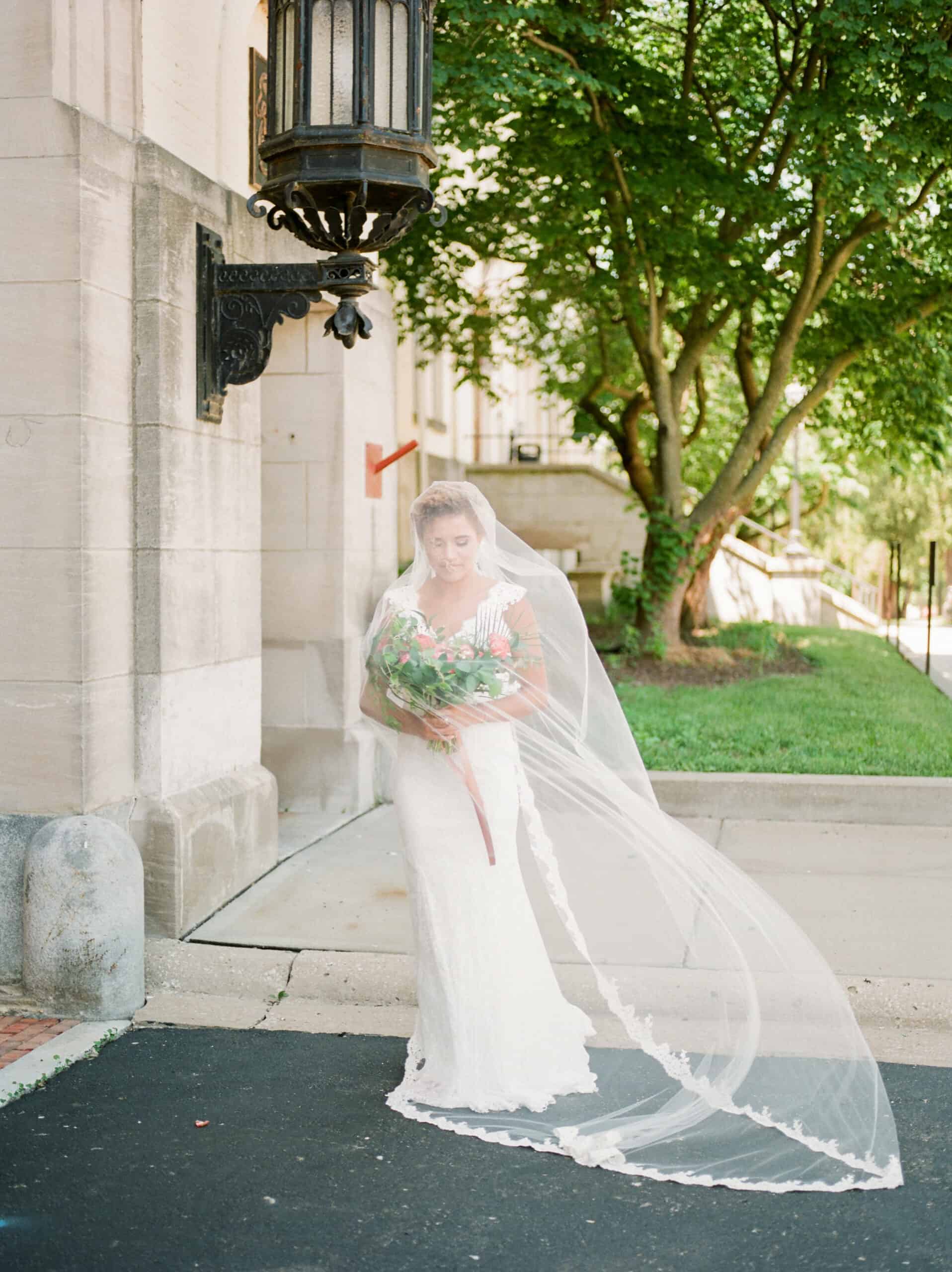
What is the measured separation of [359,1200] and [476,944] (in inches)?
38.9

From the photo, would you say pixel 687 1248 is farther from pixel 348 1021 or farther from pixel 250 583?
pixel 250 583

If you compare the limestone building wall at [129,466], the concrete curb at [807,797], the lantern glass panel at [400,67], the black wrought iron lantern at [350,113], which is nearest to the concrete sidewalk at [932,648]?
the concrete curb at [807,797]

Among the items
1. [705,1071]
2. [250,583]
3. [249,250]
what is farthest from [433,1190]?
[249,250]

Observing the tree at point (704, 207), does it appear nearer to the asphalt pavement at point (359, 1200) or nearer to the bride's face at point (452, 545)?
the bride's face at point (452, 545)

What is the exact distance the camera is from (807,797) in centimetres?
854

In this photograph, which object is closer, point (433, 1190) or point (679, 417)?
point (433, 1190)

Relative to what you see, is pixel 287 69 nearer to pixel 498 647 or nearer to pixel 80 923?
pixel 498 647

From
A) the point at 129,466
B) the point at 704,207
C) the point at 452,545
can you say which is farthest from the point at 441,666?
the point at 704,207

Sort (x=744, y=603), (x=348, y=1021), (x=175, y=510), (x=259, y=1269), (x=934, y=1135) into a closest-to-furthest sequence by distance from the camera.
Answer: (x=259, y=1269), (x=934, y=1135), (x=348, y=1021), (x=175, y=510), (x=744, y=603)

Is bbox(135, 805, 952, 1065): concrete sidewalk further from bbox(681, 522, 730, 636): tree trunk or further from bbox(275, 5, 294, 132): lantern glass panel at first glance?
bbox(681, 522, 730, 636): tree trunk

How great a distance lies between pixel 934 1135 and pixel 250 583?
421 centimetres

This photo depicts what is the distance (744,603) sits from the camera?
24797 mm

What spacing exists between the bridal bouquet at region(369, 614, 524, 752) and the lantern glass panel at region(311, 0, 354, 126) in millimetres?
2137

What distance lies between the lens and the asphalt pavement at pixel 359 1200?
3.61 meters
